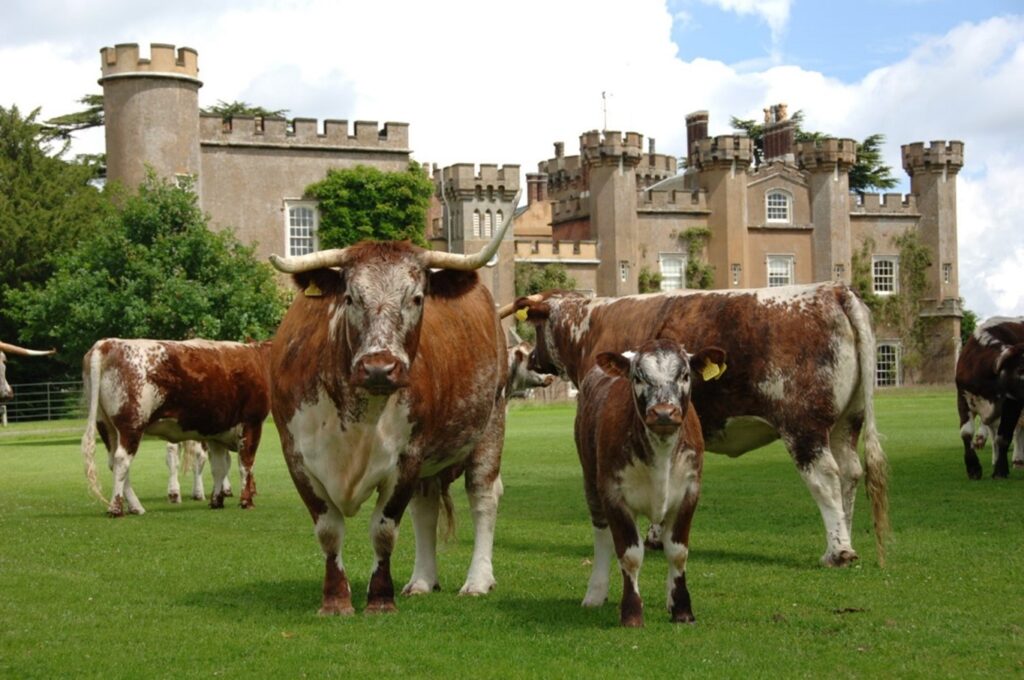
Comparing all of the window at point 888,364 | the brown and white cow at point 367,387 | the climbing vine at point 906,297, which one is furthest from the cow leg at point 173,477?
the window at point 888,364

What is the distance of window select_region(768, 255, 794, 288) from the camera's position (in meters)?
73.6

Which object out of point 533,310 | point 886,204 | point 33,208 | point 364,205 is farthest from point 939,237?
point 533,310

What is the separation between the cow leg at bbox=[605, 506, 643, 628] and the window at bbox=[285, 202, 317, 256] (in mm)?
51429

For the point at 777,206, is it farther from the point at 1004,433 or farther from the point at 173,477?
the point at 173,477

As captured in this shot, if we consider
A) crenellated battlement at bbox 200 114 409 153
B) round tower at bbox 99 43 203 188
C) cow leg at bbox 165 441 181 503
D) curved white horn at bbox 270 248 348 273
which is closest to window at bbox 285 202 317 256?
crenellated battlement at bbox 200 114 409 153

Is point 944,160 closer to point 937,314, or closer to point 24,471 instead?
point 937,314

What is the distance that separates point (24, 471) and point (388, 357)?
19.8m

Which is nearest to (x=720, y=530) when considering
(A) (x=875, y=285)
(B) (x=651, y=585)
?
(B) (x=651, y=585)

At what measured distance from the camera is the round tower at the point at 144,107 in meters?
54.6

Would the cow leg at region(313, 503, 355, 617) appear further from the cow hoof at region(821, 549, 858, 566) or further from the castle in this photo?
the castle

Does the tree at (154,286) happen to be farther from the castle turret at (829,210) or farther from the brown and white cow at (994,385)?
the castle turret at (829,210)

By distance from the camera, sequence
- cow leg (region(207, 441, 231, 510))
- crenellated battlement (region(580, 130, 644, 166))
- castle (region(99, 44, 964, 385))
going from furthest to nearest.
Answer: crenellated battlement (region(580, 130, 644, 166)), castle (region(99, 44, 964, 385)), cow leg (region(207, 441, 231, 510))

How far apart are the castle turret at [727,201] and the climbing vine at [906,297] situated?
309 inches

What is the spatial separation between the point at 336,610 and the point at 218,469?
30.7 ft
